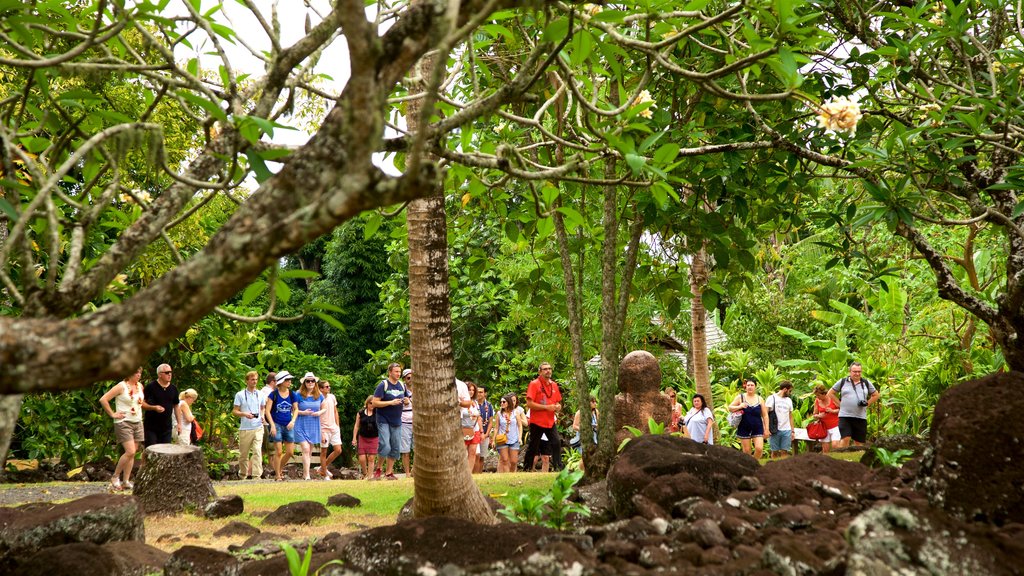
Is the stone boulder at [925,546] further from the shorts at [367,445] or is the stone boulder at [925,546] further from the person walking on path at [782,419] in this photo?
the shorts at [367,445]

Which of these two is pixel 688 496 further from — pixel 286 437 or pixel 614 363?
pixel 286 437

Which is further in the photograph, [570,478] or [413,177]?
[570,478]

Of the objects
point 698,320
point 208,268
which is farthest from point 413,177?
Answer: point 698,320

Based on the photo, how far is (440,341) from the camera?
5945 millimetres

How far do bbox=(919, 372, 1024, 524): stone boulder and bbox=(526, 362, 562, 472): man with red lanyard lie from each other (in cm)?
857

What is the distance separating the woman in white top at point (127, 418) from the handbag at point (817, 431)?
35.2 ft

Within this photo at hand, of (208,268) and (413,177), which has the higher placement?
(413,177)

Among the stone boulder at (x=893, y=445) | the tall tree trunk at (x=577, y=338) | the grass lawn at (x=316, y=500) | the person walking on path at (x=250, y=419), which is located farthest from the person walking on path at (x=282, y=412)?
→ the stone boulder at (x=893, y=445)

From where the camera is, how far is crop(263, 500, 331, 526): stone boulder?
786 centimetres

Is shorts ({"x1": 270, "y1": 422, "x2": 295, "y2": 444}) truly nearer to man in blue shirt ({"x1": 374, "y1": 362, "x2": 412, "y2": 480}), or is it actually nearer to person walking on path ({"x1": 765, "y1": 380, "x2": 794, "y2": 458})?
man in blue shirt ({"x1": 374, "y1": 362, "x2": 412, "y2": 480})

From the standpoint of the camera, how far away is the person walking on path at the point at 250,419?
44.1 feet

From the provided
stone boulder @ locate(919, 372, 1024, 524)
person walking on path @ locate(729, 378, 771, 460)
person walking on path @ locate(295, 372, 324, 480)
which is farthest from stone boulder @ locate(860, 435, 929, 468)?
person walking on path @ locate(295, 372, 324, 480)

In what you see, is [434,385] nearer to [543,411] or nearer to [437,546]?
[437,546]

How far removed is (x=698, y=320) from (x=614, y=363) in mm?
5567
